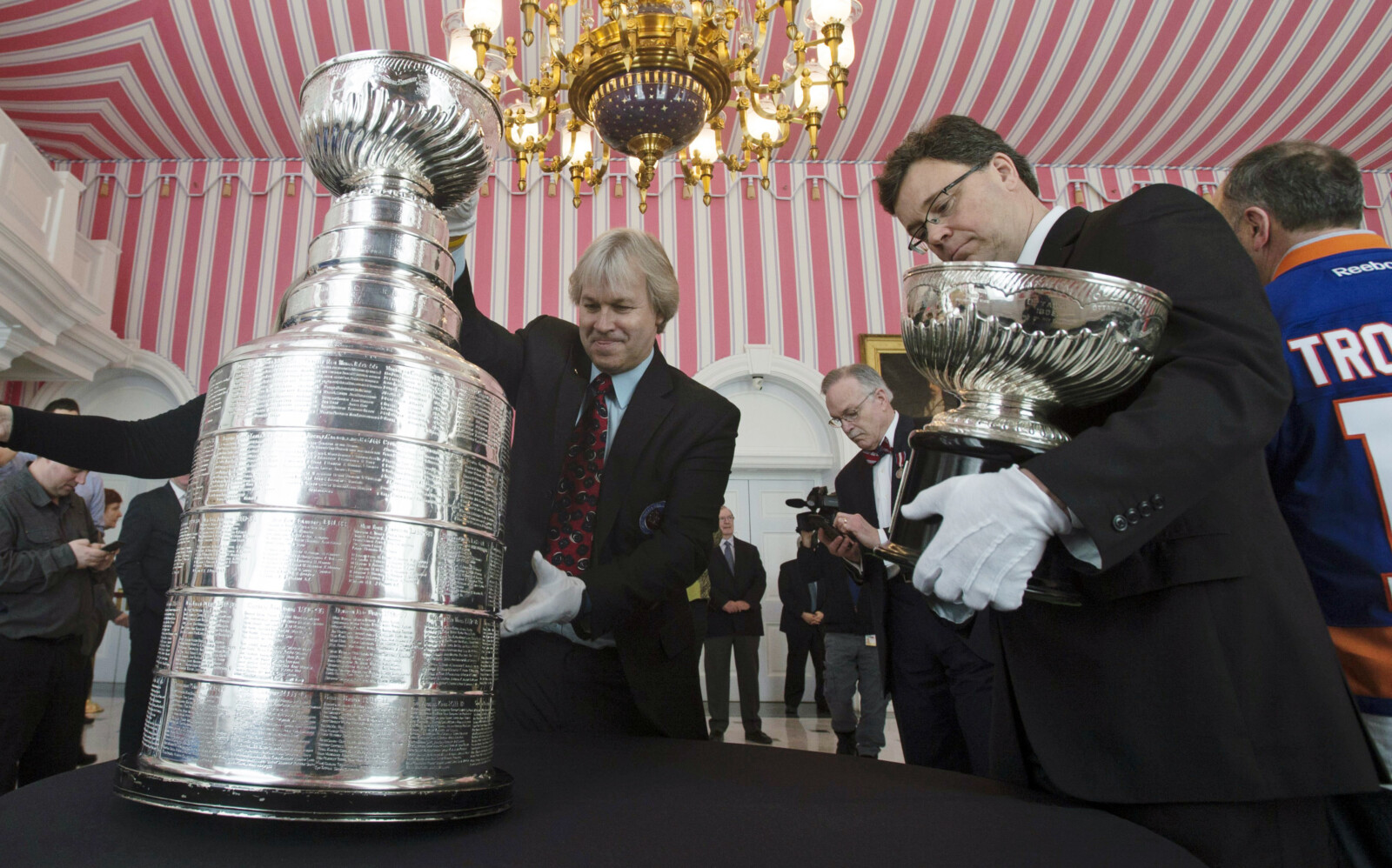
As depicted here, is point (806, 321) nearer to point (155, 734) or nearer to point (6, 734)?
point (6, 734)

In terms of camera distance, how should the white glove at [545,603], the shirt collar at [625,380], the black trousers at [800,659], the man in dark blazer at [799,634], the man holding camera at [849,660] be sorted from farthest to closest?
1. the black trousers at [800,659]
2. the man in dark blazer at [799,634]
3. the man holding camera at [849,660]
4. the shirt collar at [625,380]
5. the white glove at [545,603]

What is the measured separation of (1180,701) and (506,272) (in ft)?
21.8

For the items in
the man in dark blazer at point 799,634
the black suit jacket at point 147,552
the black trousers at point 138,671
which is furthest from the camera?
the man in dark blazer at point 799,634

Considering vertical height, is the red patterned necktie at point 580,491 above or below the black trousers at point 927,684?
above

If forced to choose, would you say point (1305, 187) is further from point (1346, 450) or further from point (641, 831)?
point (641, 831)

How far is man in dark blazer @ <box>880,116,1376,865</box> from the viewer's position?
24.8 inches

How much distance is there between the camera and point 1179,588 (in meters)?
0.70

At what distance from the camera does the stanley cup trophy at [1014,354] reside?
0.67m

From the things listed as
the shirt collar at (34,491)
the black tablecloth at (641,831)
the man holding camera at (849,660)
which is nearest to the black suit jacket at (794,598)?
the man holding camera at (849,660)

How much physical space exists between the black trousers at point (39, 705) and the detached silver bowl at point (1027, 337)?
313 cm

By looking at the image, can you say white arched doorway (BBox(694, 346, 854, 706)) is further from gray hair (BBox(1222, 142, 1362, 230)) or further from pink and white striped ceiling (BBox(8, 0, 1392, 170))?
gray hair (BBox(1222, 142, 1362, 230))

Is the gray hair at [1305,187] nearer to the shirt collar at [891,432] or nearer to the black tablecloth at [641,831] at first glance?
the black tablecloth at [641,831]

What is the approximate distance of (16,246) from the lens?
5.06 metres

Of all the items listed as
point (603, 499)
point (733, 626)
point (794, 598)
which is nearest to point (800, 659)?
point (794, 598)
